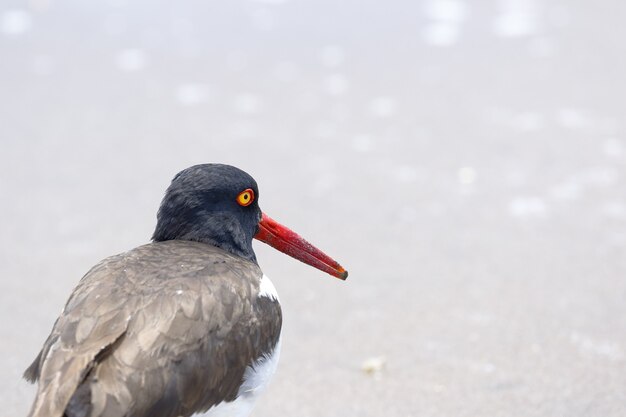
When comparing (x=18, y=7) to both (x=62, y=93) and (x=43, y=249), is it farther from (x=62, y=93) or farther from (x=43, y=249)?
(x=43, y=249)

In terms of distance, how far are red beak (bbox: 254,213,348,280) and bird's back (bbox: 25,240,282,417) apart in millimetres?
534

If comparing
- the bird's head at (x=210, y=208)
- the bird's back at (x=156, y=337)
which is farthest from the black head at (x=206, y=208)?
the bird's back at (x=156, y=337)

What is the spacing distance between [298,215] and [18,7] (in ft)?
14.2

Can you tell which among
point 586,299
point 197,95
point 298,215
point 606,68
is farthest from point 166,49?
point 586,299

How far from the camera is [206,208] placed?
14.4ft

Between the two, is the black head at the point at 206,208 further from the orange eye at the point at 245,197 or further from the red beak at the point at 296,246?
the red beak at the point at 296,246

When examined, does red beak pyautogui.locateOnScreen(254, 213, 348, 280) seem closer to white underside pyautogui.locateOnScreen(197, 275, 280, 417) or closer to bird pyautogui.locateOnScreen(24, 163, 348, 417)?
bird pyautogui.locateOnScreen(24, 163, 348, 417)

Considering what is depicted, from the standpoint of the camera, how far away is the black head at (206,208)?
14.3 ft

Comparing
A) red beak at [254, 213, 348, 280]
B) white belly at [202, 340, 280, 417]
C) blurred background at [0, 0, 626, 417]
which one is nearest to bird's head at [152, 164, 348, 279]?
red beak at [254, 213, 348, 280]

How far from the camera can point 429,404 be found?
4.84 meters

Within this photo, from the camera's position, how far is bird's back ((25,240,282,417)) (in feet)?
10.8

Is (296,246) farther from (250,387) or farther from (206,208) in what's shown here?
(250,387)

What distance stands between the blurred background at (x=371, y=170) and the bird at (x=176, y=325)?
996 millimetres

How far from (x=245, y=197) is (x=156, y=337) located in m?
1.15
